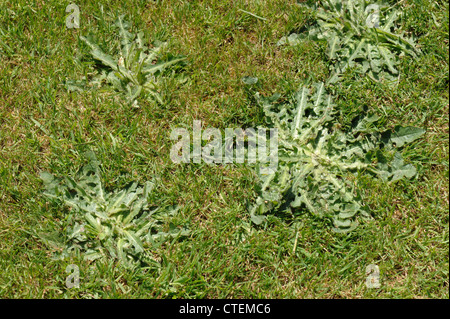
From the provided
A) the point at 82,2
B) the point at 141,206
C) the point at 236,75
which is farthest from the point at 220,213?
the point at 82,2

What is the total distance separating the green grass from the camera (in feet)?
8.96

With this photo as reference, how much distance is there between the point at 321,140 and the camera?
299 cm

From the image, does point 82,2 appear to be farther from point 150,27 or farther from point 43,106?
point 43,106

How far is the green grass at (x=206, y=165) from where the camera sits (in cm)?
273

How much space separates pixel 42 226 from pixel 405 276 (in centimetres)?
217

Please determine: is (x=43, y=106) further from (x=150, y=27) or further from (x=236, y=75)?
(x=236, y=75)

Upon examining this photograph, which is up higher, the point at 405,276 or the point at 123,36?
the point at 123,36

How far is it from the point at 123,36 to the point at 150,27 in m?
0.21

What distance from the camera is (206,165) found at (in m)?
3.00

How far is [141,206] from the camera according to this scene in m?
2.89
